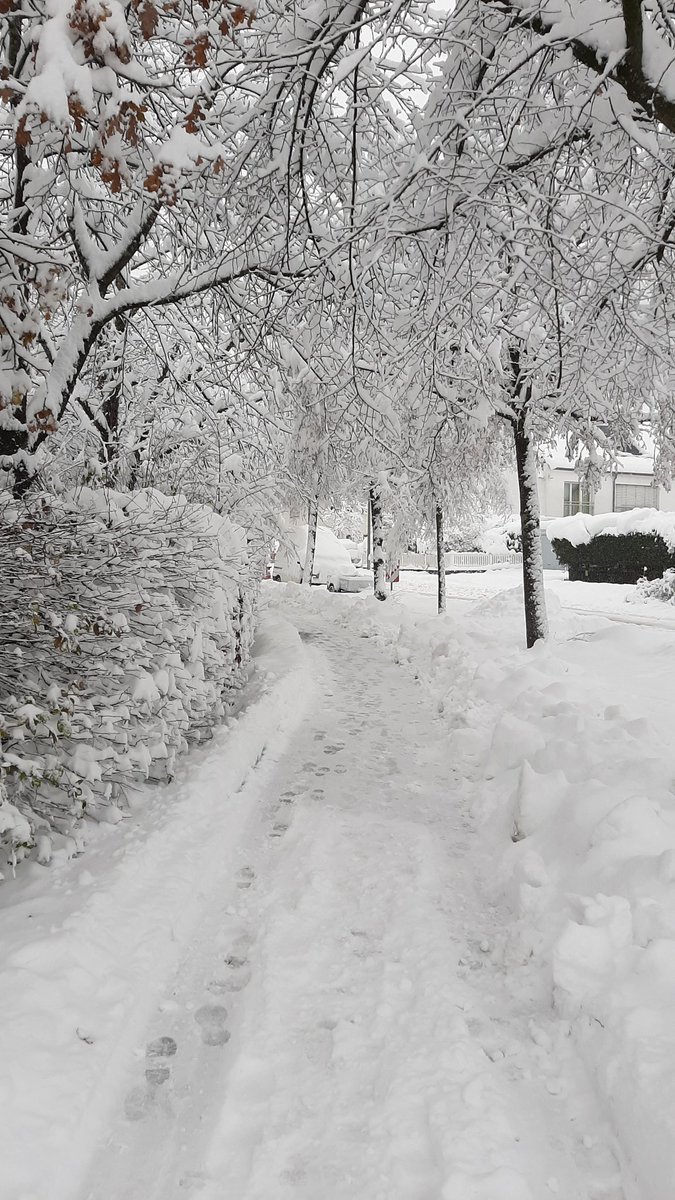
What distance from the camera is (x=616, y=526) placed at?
2166 cm

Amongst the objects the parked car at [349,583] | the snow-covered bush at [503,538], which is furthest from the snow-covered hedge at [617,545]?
the snow-covered bush at [503,538]

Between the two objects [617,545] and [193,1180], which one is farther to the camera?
[617,545]

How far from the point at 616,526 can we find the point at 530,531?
13458 mm

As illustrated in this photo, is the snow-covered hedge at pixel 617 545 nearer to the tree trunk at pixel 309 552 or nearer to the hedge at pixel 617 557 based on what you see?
the hedge at pixel 617 557

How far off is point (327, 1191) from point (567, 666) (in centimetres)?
714

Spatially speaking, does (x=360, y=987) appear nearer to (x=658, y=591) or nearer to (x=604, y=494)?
(x=658, y=591)

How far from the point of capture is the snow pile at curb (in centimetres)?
218

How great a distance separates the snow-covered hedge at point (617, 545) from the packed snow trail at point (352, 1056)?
722 inches

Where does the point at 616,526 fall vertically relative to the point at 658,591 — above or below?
above

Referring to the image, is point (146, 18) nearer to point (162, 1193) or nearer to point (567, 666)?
point (162, 1193)

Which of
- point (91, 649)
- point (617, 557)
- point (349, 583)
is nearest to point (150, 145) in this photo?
point (91, 649)

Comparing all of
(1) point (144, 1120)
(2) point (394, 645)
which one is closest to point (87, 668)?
(1) point (144, 1120)

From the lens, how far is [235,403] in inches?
382

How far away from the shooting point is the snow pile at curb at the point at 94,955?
2182 mm
